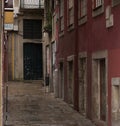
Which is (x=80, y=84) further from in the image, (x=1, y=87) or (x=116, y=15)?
(x=1, y=87)

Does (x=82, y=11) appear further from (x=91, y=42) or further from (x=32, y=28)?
(x=32, y=28)

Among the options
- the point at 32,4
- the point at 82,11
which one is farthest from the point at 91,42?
the point at 32,4

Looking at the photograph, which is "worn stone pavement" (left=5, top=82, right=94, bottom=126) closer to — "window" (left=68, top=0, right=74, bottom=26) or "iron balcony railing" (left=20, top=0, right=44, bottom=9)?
"window" (left=68, top=0, right=74, bottom=26)

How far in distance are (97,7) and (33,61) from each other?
2539 centimetres

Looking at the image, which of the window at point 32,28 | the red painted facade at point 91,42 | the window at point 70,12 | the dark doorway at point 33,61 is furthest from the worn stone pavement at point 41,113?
the window at point 32,28

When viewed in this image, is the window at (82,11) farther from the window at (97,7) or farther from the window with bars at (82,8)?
the window at (97,7)

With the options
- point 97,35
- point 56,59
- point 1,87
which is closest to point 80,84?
point 97,35

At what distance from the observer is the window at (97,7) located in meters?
14.4

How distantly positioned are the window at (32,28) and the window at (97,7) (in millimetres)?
24355

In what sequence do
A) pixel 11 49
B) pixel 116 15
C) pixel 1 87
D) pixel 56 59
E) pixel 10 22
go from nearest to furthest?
pixel 1 87, pixel 116 15, pixel 10 22, pixel 56 59, pixel 11 49

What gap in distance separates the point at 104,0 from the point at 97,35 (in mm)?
1326

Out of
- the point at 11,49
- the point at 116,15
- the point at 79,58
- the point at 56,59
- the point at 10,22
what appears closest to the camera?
the point at 116,15

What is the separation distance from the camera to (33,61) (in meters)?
40.2

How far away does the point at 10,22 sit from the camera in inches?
532
